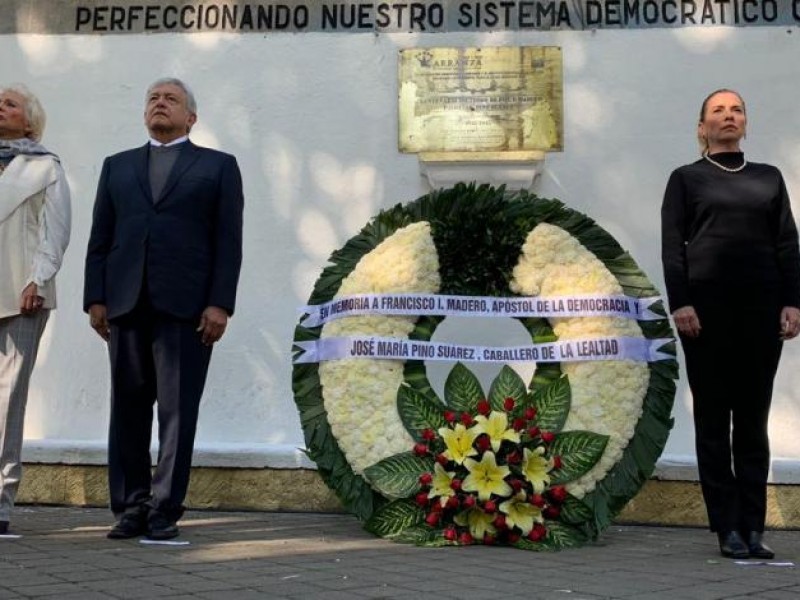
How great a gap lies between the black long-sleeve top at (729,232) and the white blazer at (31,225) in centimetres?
261

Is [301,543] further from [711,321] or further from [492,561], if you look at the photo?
[711,321]

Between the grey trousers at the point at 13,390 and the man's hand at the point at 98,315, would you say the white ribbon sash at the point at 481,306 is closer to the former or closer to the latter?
the man's hand at the point at 98,315

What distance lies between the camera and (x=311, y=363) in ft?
13.8

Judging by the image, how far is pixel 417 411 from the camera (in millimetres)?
4047

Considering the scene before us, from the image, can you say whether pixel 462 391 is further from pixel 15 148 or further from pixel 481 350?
pixel 15 148

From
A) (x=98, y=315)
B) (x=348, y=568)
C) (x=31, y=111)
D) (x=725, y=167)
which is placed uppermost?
(x=31, y=111)

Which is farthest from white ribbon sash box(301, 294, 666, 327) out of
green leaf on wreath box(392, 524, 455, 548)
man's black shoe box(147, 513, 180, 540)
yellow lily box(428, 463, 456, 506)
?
man's black shoe box(147, 513, 180, 540)

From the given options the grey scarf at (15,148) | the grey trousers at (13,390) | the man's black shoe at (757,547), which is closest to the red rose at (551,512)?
the man's black shoe at (757,547)

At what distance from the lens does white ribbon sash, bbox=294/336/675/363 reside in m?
4.04

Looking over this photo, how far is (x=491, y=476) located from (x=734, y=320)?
3.86 ft

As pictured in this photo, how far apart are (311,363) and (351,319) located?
28 centimetres

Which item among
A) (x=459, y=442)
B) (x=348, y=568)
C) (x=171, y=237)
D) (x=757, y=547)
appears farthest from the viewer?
(x=459, y=442)

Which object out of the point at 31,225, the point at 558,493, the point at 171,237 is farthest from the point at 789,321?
the point at 31,225

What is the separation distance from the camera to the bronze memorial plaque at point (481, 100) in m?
5.06
